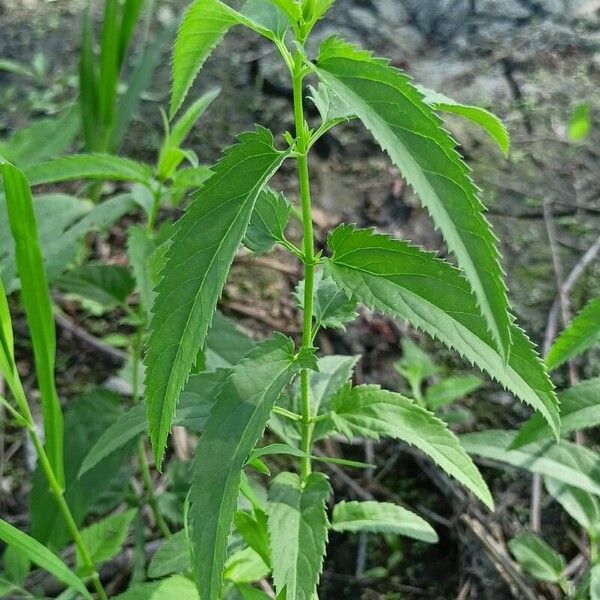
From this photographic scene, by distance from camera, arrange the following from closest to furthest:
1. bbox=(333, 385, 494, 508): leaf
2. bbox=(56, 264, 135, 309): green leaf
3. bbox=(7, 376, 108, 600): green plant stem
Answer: bbox=(333, 385, 494, 508): leaf < bbox=(7, 376, 108, 600): green plant stem < bbox=(56, 264, 135, 309): green leaf

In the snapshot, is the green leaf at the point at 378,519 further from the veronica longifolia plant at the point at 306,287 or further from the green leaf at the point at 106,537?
the green leaf at the point at 106,537

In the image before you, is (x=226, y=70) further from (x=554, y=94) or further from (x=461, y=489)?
(x=461, y=489)

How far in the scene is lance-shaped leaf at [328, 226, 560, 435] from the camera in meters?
0.78

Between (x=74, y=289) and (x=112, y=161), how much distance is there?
10.5 inches

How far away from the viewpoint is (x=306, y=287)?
0.90 meters

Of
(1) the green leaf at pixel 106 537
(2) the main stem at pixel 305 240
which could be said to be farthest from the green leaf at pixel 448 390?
(1) the green leaf at pixel 106 537

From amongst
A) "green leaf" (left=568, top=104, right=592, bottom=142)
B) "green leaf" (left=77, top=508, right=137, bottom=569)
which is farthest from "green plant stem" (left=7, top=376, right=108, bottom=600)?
"green leaf" (left=568, top=104, right=592, bottom=142)

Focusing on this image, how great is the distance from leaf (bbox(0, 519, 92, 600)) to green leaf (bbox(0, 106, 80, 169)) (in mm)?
1217

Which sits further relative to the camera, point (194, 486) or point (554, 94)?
point (554, 94)

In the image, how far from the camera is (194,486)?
0.79m

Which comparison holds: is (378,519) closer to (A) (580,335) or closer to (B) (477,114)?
(A) (580,335)

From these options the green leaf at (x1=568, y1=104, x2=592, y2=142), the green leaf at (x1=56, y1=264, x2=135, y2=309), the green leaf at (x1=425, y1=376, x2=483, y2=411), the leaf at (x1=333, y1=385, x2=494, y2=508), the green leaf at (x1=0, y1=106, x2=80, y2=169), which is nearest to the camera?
the leaf at (x1=333, y1=385, x2=494, y2=508)

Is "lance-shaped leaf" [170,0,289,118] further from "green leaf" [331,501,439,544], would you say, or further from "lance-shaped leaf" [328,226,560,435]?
"green leaf" [331,501,439,544]

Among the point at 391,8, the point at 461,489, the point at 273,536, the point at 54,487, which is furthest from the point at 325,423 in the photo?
the point at 391,8
